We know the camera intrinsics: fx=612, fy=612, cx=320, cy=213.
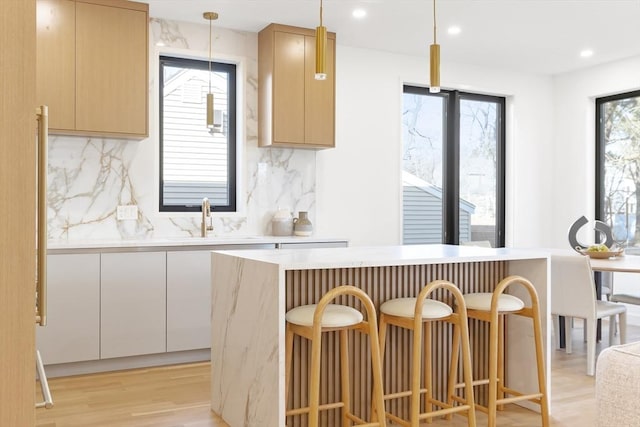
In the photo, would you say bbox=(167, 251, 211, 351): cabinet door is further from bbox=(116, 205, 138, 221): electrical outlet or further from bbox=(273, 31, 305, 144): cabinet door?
bbox=(273, 31, 305, 144): cabinet door

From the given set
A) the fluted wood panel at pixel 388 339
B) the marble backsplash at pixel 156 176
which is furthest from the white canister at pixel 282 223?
the fluted wood panel at pixel 388 339

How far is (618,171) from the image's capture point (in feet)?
20.9

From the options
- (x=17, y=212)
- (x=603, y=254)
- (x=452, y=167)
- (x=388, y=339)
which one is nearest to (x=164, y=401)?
(x=388, y=339)

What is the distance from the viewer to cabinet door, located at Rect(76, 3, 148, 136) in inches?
170

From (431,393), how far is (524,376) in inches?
22.3

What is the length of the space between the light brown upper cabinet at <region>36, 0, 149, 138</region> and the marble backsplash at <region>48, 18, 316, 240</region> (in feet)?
0.97

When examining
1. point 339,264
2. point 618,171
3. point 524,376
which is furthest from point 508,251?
point 618,171

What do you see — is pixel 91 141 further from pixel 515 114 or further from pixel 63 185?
pixel 515 114

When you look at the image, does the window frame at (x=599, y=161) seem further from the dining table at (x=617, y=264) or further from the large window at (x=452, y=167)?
the dining table at (x=617, y=264)

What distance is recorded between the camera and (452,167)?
6.33 meters

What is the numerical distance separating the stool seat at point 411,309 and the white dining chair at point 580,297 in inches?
69.4

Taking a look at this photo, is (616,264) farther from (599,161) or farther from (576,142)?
(576,142)

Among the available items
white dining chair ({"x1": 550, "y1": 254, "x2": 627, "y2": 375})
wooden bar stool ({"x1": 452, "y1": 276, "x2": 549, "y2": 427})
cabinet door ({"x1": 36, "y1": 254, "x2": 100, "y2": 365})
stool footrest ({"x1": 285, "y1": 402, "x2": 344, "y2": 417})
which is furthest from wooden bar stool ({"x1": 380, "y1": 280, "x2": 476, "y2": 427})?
cabinet door ({"x1": 36, "y1": 254, "x2": 100, "y2": 365})

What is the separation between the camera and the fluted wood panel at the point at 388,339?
296cm
